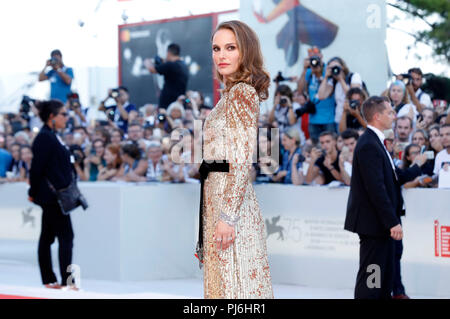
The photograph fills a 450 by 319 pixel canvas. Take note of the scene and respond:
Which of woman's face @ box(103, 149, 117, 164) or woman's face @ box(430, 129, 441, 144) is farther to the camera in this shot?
woman's face @ box(103, 149, 117, 164)

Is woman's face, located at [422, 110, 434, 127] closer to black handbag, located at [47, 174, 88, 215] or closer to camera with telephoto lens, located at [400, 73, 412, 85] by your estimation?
camera with telephoto lens, located at [400, 73, 412, 85]

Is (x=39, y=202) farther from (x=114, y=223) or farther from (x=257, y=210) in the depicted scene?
(x=257, y=210)

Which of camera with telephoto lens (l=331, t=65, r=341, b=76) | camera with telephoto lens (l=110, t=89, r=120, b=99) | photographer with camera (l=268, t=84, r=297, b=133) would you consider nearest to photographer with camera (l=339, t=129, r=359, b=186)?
camera with telephoto lens (l=331, t=65, r=341, b=76)

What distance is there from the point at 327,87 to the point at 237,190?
458cm

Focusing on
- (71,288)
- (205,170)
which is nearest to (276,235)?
(71,288)

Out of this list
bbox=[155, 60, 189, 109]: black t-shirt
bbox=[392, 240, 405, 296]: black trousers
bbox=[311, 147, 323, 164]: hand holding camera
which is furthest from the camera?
bbox=[155, 60, 189, 109]: black t-shirt

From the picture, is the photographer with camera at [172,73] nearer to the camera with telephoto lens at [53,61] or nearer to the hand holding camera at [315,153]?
the camera with telephoto lens at [53,61]

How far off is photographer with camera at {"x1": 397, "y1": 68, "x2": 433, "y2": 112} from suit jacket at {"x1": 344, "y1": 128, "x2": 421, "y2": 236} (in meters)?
2.49

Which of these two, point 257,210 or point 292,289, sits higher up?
point 257,210

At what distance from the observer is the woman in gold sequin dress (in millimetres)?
2812

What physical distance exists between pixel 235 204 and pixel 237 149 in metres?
0.20

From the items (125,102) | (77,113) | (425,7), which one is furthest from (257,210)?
(425,7)

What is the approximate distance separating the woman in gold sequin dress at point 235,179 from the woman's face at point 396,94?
399 cm

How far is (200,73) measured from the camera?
11578 mm
